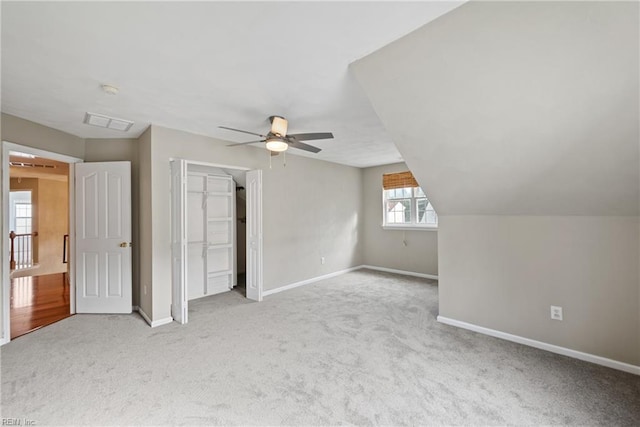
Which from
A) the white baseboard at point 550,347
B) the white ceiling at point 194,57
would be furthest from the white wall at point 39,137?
the white baseboard at point 550,347

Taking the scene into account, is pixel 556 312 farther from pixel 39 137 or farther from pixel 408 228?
pixel 39 137

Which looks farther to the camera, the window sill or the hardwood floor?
the window sill

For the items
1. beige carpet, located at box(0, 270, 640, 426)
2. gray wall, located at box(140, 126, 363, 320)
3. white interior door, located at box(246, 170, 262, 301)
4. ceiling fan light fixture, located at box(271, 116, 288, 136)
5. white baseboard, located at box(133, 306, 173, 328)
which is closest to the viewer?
beige carpet, located at box(0, 270, 640, 426)

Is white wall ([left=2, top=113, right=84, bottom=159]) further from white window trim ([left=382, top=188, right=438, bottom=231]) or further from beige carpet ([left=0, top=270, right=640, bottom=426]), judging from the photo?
white window trim ([left=382, top=188, right=438, bottom=231])

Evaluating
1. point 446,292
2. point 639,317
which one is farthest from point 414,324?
point 639,317

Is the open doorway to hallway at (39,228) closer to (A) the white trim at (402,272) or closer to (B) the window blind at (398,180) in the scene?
(A) the white trim at (402,272)

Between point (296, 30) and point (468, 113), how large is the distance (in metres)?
1.39

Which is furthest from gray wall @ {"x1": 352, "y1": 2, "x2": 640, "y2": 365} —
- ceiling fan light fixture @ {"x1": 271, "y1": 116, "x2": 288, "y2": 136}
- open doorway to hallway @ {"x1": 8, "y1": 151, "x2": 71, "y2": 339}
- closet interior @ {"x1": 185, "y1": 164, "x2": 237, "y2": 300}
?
open doorway to hallway @ {"x1": 8, "y1": 151, "x2": 71, "y2": 339}

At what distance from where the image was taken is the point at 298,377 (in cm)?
227

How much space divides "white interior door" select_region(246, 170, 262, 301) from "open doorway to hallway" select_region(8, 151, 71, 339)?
3156 millimetres

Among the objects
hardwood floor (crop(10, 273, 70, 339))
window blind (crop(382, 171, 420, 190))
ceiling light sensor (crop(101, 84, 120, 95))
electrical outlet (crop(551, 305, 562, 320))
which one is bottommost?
hardwood floor (crop(10, 273, 70, 339))

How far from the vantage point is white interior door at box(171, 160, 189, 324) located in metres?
3.41

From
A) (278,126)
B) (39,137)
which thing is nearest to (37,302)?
(39,137)

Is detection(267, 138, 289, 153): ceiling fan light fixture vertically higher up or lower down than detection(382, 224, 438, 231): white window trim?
higher up
